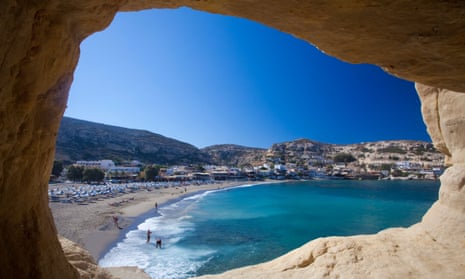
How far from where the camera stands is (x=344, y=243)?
22.2ft

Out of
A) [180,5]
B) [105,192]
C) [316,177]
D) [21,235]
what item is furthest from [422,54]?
[316,177]

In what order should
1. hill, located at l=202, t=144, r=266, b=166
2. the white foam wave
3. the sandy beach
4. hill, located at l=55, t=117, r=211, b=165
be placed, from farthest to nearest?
hill, located at l=202, t=144, r=266, b=166
hill, located at l=55, t=117, r=211, b=165
the sandy beach
the white foam wave

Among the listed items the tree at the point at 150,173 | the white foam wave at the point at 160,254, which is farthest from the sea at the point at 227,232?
the tree at the point at 150,173

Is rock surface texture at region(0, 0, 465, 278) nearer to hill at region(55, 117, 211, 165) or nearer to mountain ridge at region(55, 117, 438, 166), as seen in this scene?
mountain ridge at region(55, 117, 438, 166)

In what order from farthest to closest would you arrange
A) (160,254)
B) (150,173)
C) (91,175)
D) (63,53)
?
(150,173), (91,175), (160,254), (63,53)

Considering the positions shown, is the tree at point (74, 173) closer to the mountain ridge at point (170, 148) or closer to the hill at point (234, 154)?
the mountain ridge at point (170, 148)

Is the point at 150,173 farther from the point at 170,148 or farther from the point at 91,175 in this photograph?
the point at 170,148

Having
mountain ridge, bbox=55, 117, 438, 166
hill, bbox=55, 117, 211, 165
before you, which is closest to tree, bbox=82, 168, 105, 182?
mountain ridge, bbox=55, 117, 438, 166

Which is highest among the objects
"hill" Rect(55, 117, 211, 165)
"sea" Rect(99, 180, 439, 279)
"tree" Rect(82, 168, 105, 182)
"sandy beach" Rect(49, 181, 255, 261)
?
"hill" Rect(55, 117, 211, 165)

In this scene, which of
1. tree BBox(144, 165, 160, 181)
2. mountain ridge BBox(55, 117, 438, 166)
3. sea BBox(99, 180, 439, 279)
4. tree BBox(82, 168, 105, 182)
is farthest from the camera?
mountain ridge BBox(55, 117, 438, 166)

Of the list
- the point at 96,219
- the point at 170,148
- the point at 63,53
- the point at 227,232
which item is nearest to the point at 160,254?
the point at 227,232

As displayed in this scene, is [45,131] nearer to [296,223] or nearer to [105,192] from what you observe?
[296,223]

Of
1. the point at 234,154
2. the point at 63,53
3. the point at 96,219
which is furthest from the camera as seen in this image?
the point at 234,154

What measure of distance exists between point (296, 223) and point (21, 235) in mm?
26693
